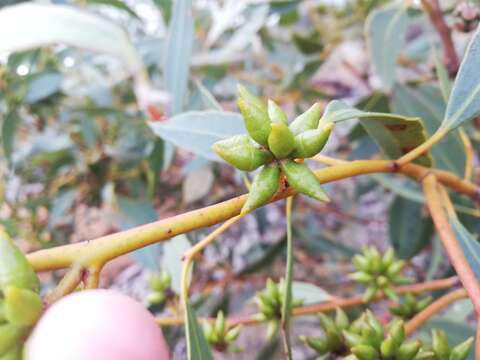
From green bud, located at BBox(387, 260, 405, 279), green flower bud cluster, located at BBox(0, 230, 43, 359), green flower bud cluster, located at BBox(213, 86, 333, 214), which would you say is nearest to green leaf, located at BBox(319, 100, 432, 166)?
green flower bud cluster, located at BBox(213, 86, 333, 214)

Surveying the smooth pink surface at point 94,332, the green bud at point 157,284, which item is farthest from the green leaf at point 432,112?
the smooth pink surface at point 94,332

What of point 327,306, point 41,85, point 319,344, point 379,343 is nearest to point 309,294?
point 327,306

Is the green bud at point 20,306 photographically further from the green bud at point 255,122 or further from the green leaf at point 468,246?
the green leaf at point 468,246

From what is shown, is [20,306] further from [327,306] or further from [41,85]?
[41,85]

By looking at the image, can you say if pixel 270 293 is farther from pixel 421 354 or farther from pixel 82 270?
pixel 82 270

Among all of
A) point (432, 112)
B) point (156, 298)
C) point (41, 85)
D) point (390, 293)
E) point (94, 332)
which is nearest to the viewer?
point (94, 332)
